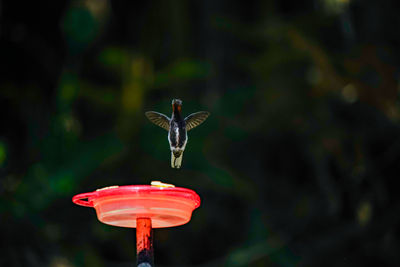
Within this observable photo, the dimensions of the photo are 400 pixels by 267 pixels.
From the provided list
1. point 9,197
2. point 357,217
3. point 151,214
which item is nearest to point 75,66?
A: point 9,197

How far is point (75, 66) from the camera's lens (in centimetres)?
897

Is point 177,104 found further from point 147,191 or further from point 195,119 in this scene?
point 147,191

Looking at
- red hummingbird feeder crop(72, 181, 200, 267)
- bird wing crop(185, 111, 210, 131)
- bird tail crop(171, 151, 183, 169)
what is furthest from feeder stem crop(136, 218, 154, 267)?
bird wing crop(185, 111, 210, 131)

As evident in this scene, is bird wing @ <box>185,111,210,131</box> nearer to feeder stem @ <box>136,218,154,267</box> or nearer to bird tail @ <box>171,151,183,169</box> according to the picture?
bird tail @ <box>171,151,183,169</box>

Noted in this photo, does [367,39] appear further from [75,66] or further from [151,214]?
[151,214]

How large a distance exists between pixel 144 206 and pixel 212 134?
6.35 m

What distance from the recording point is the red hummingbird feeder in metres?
2.44

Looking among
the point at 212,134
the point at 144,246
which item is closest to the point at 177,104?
the point at 144,246

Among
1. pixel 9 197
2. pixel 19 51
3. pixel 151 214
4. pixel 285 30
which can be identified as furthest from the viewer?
pixel 19 51

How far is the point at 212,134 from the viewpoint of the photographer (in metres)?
8.78

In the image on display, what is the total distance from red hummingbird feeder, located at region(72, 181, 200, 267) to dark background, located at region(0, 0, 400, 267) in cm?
434

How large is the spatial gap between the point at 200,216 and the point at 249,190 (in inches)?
29.7

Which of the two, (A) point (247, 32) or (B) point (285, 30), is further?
(A) point (247, 32)

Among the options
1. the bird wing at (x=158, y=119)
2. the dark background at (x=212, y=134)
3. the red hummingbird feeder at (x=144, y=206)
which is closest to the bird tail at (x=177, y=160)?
the bird wing at (x=158, y=119)
